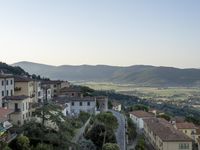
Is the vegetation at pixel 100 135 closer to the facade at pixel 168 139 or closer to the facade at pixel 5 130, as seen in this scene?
the facade at pixel 168 139

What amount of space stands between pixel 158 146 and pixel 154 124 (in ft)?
25.4

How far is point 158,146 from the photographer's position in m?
51.9

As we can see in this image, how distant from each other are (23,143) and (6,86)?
59.4 feet

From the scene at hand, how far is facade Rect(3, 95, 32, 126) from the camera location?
44069 mm

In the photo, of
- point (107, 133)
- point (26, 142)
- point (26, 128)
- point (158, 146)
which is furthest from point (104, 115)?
point (26, 142)

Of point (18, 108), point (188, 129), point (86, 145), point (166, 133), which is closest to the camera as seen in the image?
point (86, 145)

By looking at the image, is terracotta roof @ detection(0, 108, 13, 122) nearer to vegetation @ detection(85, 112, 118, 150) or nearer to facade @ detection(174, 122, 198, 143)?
vegetation @ detection(85, 112, 118, 150)

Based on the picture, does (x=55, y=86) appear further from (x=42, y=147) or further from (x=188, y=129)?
(x=42, y=147)

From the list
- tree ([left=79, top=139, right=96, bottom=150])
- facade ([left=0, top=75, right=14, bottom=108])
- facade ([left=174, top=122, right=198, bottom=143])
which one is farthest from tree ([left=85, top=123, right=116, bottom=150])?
facade ([left=174, top=122, right=198, bottom=143])

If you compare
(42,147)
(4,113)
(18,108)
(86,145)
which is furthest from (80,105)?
(42,147)

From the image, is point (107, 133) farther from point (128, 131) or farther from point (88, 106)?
point (88, 106)

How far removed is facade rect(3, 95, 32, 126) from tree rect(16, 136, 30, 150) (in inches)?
349

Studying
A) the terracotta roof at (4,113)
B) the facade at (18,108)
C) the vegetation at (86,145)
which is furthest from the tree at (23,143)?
the facade at (18,108)

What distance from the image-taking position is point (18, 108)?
4512cm
